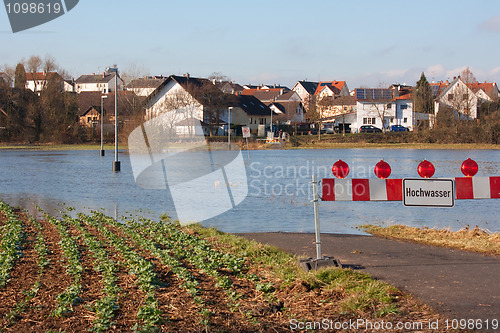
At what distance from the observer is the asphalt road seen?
22.7 ft

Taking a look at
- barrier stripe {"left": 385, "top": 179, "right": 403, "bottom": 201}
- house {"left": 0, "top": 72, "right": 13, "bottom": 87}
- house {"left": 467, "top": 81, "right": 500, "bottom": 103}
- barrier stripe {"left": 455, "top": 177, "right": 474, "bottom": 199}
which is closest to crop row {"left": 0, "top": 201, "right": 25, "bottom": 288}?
barrier stripe {"left": 385, "top": 179, "right": 403, "bottom": 201}

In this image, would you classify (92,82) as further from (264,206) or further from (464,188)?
(464,188)

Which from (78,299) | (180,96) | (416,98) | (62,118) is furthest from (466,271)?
(416,98)

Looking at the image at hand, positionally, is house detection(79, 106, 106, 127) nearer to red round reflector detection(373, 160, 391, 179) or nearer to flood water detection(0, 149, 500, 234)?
flood water detection(0, 149, 500, 234)

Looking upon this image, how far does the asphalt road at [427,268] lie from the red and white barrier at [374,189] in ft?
3.32

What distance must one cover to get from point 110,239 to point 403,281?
600 cm

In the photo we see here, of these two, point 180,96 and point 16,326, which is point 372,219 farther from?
point 180,96

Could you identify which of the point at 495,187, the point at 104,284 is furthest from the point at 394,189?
the point at 104,284

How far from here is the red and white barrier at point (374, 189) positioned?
912cm

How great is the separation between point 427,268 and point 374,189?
1.37 meters

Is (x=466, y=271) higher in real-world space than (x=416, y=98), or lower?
lower

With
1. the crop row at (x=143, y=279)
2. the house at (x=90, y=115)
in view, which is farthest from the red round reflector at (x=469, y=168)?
the house at (x=90, y=115)

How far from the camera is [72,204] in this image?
21.3 m

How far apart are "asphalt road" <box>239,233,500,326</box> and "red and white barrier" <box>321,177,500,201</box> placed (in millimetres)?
1013
